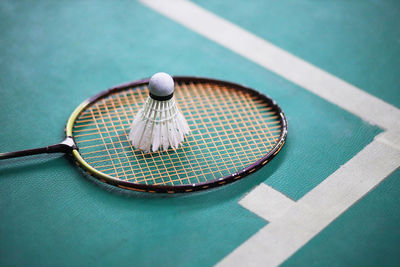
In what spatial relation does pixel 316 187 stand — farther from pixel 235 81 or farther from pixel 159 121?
pixel 235 81

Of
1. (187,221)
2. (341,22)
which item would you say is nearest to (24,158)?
(187,221)

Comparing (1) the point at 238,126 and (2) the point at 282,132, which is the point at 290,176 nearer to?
(2) the point at 282,132

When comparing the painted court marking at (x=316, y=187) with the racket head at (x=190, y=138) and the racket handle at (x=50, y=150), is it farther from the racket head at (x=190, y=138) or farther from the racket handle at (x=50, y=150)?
the racket handle at (x=50, y=150)

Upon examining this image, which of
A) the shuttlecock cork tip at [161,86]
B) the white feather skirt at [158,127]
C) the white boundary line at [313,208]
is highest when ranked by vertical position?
the shuttlecock cork tip at [161,86]

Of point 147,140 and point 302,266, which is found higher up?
point 147,140

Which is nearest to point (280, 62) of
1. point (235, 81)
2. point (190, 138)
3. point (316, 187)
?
point (235, 81)

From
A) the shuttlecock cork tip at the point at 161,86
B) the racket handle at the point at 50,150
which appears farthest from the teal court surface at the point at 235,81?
the shuttlecock cork tip at the point at 161,86

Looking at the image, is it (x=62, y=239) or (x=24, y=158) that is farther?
(x=24, y=158)
